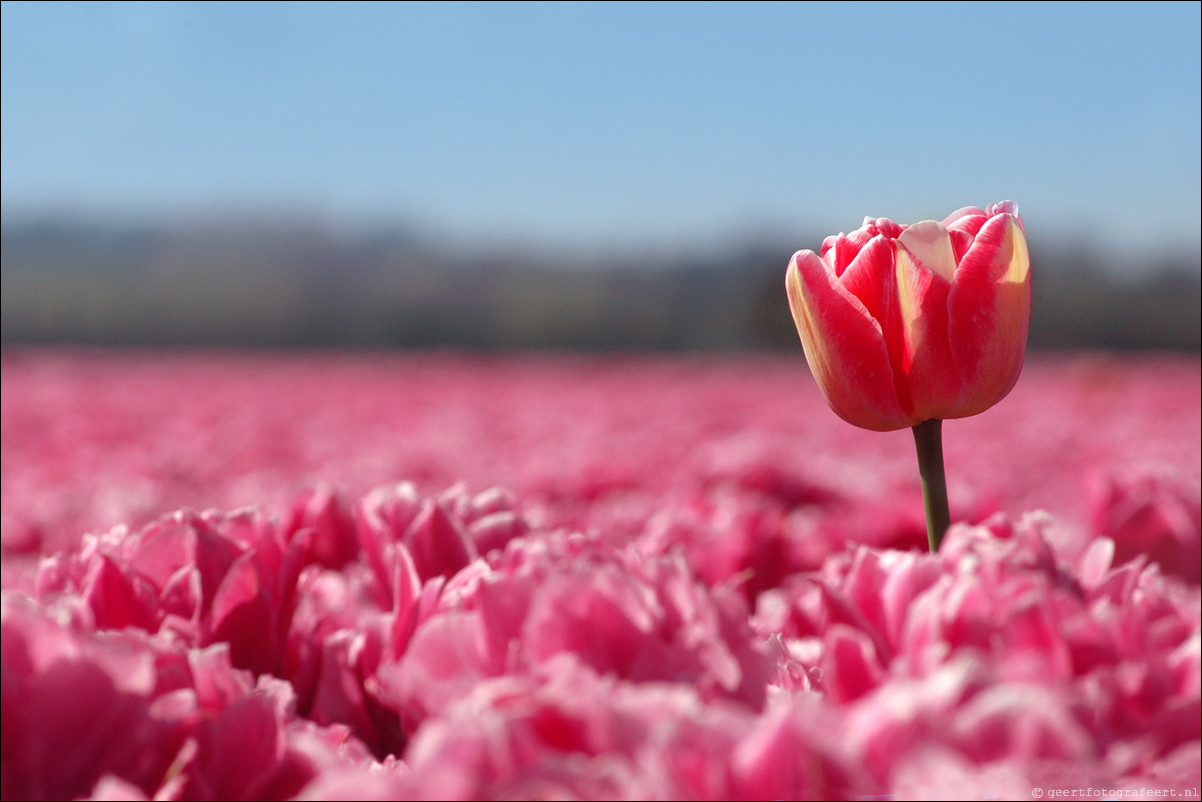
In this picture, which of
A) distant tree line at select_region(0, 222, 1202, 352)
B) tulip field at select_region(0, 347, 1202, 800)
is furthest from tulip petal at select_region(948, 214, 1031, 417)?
distant tree line at select_region(0, 222, 1202, 352)

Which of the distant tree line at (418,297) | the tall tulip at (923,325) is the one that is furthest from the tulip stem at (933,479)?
the distant tree line at (418,297)

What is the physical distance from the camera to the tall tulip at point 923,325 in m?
0.77

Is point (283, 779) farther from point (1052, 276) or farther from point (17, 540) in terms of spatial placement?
point (1052, 276)

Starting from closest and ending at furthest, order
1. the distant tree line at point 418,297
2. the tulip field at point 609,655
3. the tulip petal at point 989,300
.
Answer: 1. the tulip field at point 609,655
2. the tulip petal at point 989,300
3. the distant tree line at point 418,297

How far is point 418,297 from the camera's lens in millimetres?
47812

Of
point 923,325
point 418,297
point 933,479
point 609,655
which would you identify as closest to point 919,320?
point 923,325

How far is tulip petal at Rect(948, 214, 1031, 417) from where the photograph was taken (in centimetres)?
76

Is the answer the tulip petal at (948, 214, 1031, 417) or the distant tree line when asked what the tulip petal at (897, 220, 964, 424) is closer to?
the tulip petal at (948, 214, 1031, 417)

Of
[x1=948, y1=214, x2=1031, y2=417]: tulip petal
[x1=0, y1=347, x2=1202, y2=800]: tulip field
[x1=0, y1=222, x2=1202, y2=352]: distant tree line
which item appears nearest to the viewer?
[x1=0, y1=347, x2=1202, y2=800]: tulip field

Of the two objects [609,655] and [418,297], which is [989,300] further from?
[418,297]

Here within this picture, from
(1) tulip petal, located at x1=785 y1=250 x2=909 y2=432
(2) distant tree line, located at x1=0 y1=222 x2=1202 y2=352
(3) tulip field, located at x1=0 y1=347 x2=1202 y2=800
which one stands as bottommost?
(2) distant tree line, located at x1=0 y1=222 x2=1202 y2=352

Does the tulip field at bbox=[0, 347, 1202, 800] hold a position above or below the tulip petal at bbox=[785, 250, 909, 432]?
below

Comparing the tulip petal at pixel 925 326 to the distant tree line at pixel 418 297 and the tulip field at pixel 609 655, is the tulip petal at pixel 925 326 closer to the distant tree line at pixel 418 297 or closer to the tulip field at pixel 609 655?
the tulip field at pixel 609 655

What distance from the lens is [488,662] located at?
60 cm
